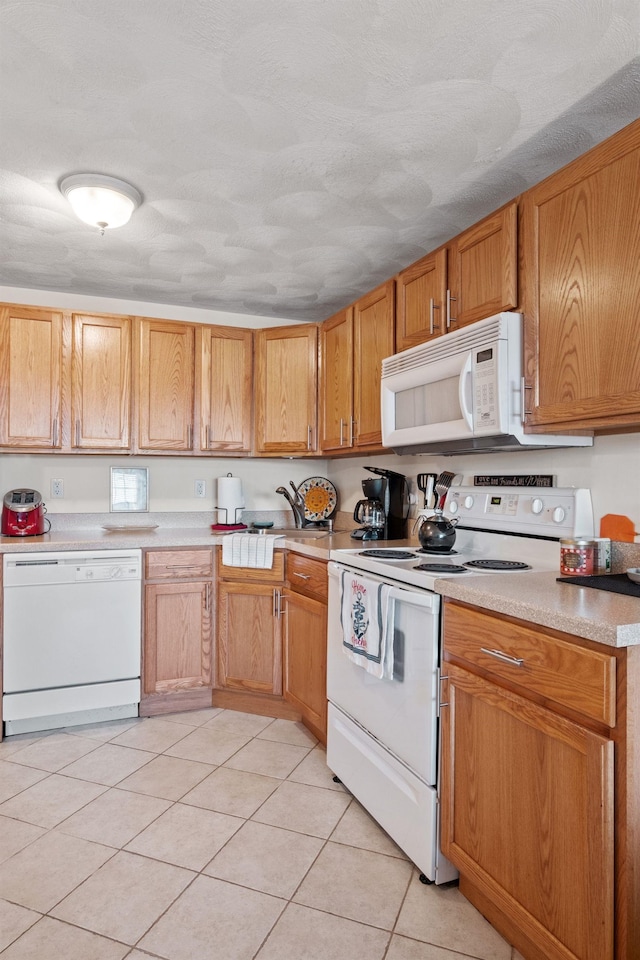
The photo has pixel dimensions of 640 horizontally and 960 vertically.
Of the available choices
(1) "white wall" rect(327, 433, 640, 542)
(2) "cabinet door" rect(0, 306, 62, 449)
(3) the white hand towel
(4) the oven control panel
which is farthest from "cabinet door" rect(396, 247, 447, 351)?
(2) "cabinet door" rect(0, 306, 62, 449)

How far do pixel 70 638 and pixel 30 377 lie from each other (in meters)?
1.35

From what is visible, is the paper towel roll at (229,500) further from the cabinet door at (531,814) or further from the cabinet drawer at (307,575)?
the cabinet door at (531,814)

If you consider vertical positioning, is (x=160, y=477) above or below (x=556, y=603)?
above

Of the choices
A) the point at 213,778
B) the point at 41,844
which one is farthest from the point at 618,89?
the point at 41,844

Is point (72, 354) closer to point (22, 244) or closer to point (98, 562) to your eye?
point (22, 244)

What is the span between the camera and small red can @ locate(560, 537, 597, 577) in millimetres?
1719

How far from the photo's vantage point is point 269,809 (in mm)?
2092

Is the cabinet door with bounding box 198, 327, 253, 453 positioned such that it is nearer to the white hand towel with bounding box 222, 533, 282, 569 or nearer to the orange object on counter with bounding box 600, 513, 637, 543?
the white hand towel with bounding box 222, 533, 282, 569

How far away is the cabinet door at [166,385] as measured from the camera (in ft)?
10.5

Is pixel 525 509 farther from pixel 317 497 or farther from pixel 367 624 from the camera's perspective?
pixel 317 497

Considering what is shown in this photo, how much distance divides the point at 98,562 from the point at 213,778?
1.14 metres

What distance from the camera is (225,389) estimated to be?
3375 millimetres

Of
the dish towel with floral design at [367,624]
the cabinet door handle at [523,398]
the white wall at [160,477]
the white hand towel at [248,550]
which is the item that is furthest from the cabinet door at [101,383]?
the cabinet door handle at [523,398]

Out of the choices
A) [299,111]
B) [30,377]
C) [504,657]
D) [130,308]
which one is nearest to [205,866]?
[504,657]
